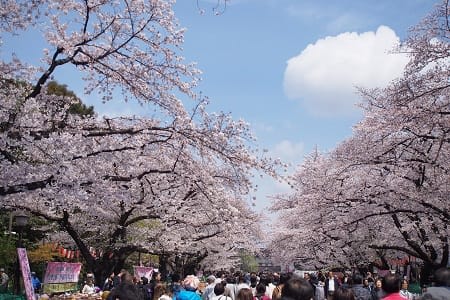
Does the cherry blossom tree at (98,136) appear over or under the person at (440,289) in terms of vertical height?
over

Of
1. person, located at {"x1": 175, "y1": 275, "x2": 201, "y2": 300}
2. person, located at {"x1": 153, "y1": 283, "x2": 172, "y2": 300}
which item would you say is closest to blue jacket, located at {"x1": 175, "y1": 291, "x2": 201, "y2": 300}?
person, located at {"x1": 175, "y1": 275, "x2": 201, "y2": 300}

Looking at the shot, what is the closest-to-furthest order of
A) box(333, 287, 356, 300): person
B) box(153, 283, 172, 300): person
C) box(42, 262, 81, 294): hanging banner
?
box(333, 287, 356, 300): person
box(153, 283, 172, 300): person
box(42, 262, 81, 294): hanging banner

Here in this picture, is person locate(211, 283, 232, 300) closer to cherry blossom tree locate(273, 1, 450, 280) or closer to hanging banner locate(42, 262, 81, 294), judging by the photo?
cherry blossom tree locate(273, 1, 450, 280)

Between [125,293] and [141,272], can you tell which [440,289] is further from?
[141,272]

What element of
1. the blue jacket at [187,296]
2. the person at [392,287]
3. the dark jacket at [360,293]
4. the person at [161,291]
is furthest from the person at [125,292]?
the dark jacket at [360,293]

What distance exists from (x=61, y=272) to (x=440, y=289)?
15.8 meters

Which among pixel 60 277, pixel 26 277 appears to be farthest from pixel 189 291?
pixel 60 277

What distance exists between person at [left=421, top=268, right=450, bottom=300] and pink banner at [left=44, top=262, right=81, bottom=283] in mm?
14638

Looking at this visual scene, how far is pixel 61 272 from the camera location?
1839cm

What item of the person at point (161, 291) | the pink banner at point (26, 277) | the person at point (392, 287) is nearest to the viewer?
the person at point (392, 287)

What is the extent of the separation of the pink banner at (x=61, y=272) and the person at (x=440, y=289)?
14.6 m

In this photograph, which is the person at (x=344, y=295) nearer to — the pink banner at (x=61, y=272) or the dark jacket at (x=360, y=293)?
the dark jacket at (x=360, y=293)

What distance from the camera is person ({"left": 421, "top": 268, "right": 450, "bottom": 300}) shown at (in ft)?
15.3

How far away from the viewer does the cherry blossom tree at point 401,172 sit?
45.0ft
